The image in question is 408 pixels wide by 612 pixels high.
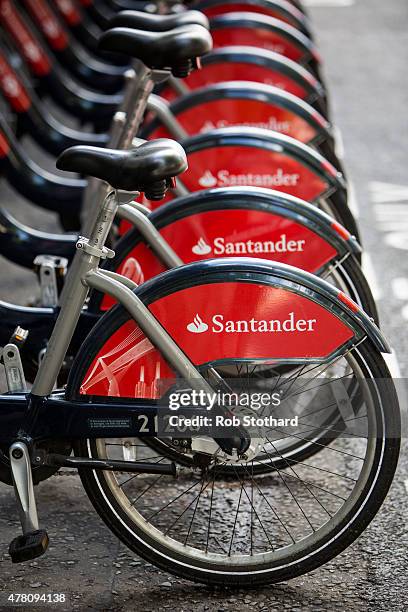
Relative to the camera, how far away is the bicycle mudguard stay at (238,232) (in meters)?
3.51

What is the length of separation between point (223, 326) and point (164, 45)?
1056mm

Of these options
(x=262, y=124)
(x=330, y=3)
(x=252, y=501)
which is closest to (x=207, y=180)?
(x=262, y=124)

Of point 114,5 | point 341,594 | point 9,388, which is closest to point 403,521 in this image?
point 341,594

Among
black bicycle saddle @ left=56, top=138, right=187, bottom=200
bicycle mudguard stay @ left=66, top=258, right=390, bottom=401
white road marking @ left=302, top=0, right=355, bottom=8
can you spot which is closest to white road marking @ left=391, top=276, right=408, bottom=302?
bicycle mudguard stay @ left=66, top=258, right=390, bottom=401

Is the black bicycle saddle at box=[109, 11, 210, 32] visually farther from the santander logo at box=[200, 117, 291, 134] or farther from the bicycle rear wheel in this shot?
the bicycle rear wheel

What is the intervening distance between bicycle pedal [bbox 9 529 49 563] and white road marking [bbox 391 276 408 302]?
2.53 meters

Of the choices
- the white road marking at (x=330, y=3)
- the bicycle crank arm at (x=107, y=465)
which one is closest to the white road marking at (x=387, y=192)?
the bicycle crank arm at (x=107, y=465)

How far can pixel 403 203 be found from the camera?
6.29 meters

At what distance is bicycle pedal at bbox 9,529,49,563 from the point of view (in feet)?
9.93

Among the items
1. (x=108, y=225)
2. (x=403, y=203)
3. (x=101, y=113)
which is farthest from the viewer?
(x=403, y=203)

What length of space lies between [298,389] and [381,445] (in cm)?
33

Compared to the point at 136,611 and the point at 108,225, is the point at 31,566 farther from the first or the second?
the point at 108,225

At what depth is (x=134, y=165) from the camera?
279 cm

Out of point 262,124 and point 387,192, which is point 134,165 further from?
point 387,192
